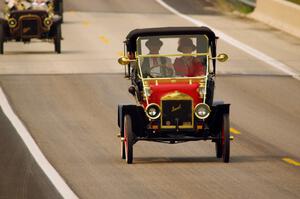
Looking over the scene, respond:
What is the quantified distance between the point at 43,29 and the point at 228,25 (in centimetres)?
1020

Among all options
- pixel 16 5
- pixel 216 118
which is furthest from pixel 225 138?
pixel 16 5

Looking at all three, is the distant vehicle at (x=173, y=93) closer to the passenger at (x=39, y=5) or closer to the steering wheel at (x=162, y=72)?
the steering wheel at (x=162, y=72)

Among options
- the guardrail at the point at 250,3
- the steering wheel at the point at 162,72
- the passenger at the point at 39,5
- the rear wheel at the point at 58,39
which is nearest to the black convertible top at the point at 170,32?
the steering wheel at the point at 162,72

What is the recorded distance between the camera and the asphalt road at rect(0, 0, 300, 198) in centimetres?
1686

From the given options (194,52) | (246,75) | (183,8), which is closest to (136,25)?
(183,8)

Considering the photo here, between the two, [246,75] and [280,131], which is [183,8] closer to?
[246,75]

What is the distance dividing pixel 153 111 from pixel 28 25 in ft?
61.7

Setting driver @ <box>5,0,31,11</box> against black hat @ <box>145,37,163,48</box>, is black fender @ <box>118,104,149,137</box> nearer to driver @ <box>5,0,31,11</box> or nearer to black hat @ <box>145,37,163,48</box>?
black hat @ <box>145,37,163,48</box>

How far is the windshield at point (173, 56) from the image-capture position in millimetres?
19688

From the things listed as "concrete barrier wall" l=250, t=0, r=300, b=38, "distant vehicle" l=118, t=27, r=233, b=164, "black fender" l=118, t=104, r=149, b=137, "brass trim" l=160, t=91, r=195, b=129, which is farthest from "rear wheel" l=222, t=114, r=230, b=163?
"concrete barrier wall" l=250, t=0, r=300, b=38

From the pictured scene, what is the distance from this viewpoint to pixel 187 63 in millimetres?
19828

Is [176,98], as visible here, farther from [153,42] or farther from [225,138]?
A: [153,42]

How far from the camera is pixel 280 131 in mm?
23094

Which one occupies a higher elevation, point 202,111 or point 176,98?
point 176,98
